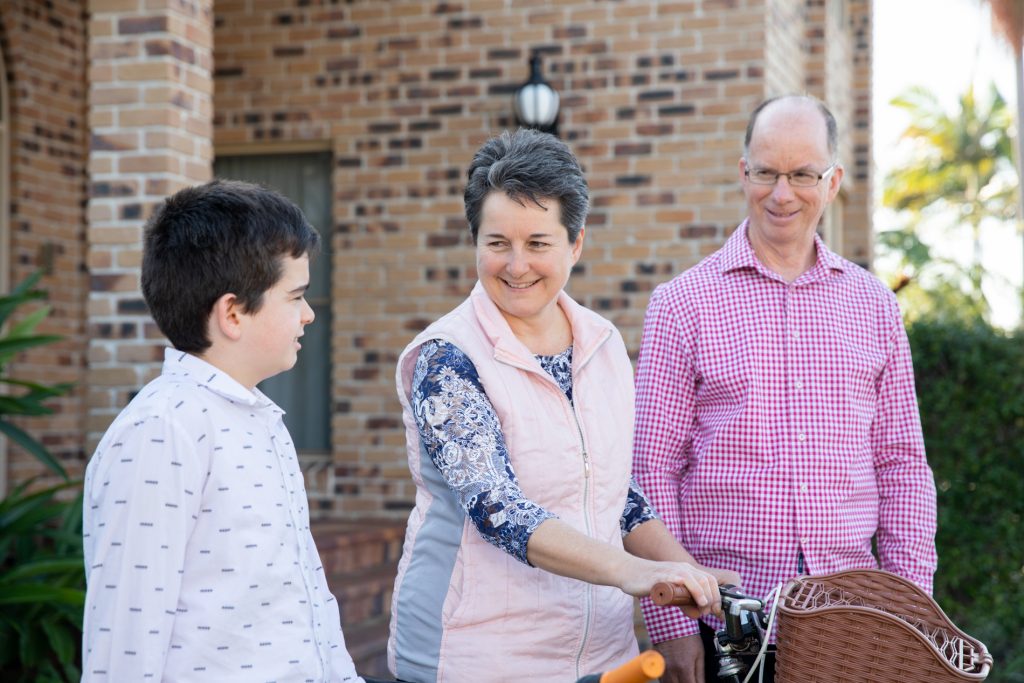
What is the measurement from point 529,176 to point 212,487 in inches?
33.9

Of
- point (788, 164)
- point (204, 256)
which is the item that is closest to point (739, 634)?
point (204, 256)

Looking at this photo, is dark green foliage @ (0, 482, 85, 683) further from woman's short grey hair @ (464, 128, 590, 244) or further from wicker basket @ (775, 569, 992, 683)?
wicker basket @ (775, 569, 992, 683)

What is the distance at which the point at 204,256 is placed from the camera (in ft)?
6.98

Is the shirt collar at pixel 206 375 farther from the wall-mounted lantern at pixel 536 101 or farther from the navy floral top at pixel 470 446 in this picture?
the wall-mounted lantern at pixel 536 101

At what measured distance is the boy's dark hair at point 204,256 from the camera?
2.13m

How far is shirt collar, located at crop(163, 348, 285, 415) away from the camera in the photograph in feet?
6.94

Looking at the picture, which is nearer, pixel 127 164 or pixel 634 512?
pixel 634 512

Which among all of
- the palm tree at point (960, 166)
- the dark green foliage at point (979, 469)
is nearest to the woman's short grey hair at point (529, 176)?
the dark green foliage at point (979, 469)

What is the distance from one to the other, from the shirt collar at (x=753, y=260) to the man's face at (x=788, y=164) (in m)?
0.07

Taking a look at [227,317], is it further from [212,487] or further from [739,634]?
[739,634]

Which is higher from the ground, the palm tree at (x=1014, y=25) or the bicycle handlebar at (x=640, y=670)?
the palm tree at (x=1014, y=25)

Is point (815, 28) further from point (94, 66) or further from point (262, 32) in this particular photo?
point (94, 66)

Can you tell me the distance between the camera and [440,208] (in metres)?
7.20

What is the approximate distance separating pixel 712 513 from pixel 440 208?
4.40 metres
